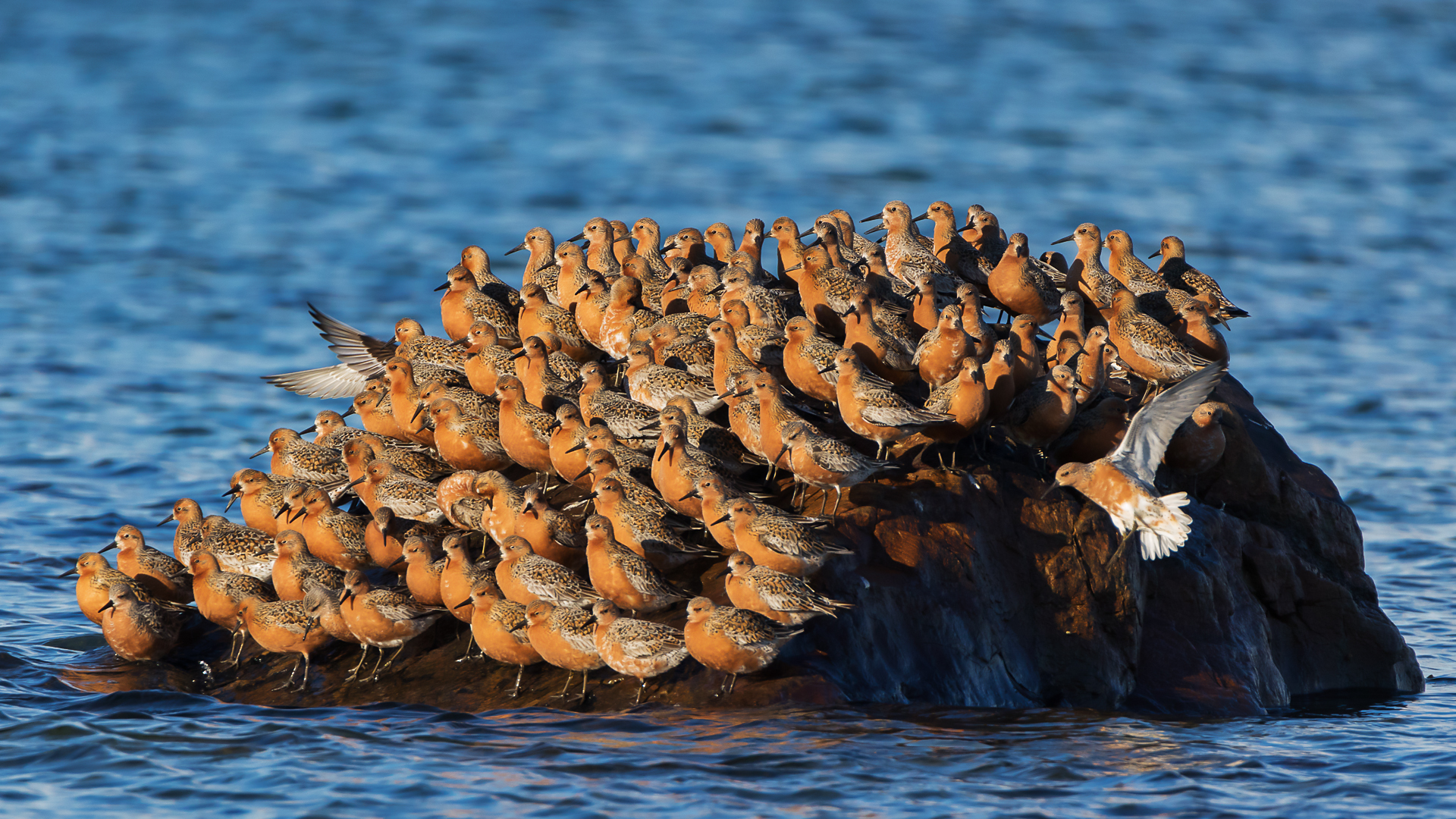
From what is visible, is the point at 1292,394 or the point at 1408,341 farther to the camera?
the point at 1408,341

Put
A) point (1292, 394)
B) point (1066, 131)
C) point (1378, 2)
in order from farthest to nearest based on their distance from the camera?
point (1378, 2) → point (1066, 131) → point (1292, 394)

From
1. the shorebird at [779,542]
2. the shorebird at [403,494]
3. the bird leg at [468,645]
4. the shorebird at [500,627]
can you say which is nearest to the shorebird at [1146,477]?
the shorebird at [779,542]

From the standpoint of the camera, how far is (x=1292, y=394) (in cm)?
2306

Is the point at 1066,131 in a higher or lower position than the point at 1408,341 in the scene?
higher

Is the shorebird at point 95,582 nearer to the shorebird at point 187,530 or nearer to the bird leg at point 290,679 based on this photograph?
the shorebird at point 187,530

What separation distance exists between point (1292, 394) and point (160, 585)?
55.0ft

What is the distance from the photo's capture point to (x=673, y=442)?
1097cm

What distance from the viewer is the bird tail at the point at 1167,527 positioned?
10906 millimetres

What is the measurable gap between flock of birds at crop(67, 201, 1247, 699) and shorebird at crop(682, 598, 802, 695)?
0.03m

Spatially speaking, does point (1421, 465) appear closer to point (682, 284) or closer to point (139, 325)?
point (682, 284)

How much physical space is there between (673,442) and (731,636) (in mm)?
1763

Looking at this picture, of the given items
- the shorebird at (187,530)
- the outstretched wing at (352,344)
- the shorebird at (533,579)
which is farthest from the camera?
the outstretched wing at (352,344)

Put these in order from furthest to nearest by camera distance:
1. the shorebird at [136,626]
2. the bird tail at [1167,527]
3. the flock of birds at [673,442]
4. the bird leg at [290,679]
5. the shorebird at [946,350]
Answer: the shorebird at [136,626] < the shorebird at [946,350] < the bird leg at [290,679] < the bird tail at [1167,527] < the flock of birds at [673,442]

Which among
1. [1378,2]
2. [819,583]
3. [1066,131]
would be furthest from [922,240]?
[1378,2]
